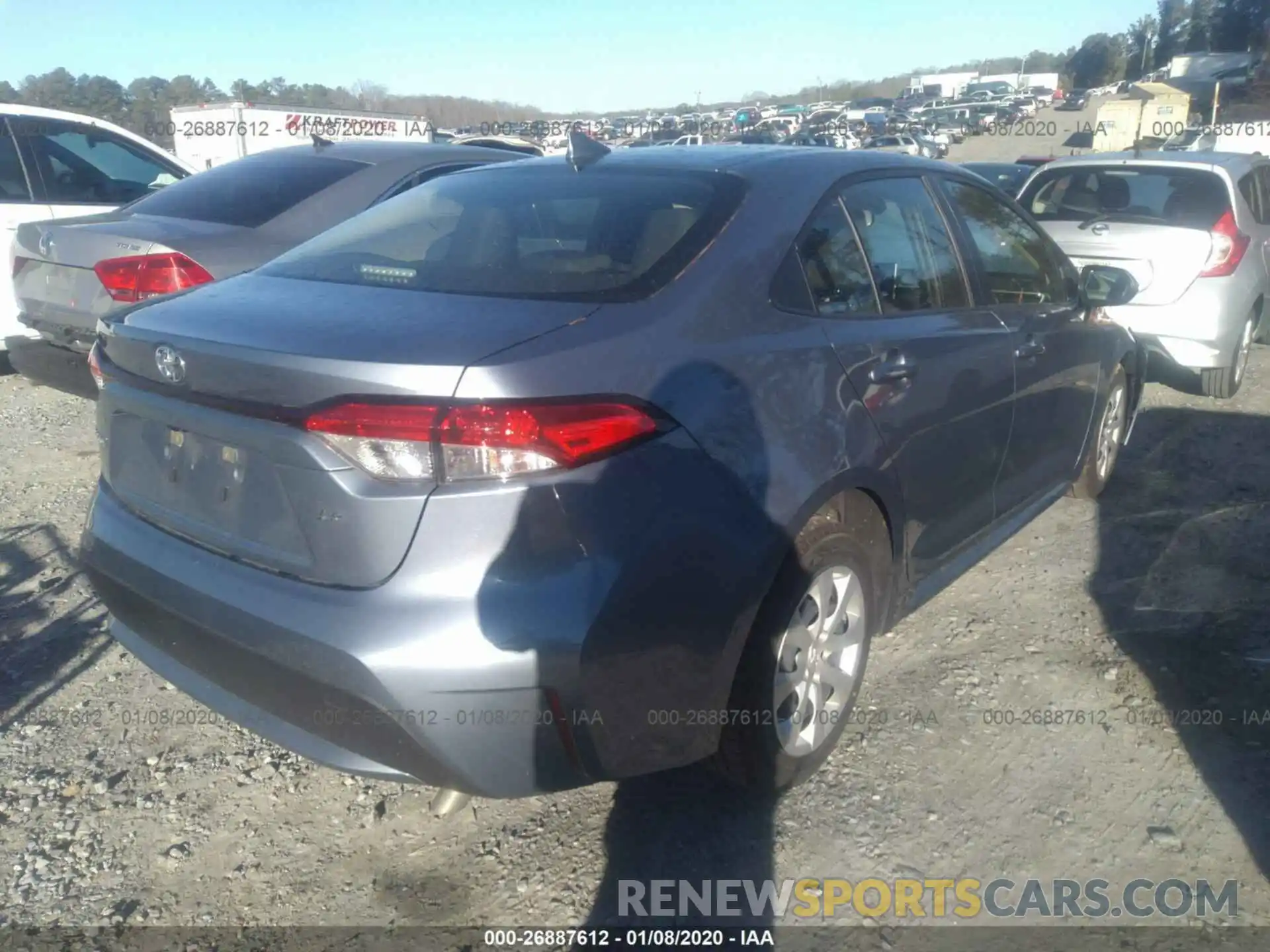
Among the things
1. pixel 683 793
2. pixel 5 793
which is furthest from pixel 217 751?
pixel 683 793

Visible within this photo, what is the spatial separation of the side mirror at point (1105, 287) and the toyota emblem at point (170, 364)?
3527 mm

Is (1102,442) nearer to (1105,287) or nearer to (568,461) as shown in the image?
(1105,287)

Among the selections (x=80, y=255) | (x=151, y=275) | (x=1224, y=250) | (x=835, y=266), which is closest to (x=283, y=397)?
(x=835, y=266)

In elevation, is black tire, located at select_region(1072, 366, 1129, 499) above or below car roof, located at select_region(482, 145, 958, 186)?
below

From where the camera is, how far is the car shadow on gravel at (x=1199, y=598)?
3.05 meters

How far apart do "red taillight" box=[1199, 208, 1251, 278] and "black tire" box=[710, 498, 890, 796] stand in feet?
15.2

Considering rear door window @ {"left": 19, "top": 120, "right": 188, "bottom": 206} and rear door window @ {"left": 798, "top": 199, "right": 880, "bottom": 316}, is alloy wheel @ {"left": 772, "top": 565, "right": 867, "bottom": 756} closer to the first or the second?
rear door window @ {"left": 798, "top": 199, "right": 880, "bottom": 316}

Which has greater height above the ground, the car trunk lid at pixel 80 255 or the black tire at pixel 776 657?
the car trunk lid at pixel 80 255

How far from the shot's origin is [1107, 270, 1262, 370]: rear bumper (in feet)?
21.1

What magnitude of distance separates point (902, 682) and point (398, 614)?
1983mm

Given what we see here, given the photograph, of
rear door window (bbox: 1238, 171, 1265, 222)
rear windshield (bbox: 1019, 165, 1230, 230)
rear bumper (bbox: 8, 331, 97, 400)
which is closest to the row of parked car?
rear bumper (bbox: 8, 331, 97, 400)

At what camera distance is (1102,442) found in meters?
4.89

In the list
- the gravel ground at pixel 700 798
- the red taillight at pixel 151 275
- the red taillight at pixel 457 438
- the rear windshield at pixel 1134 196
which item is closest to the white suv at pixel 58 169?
the red taillight at pixel 151 275

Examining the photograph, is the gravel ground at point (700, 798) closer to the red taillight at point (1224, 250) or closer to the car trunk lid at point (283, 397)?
the car trunk lid at point (283, 397)
